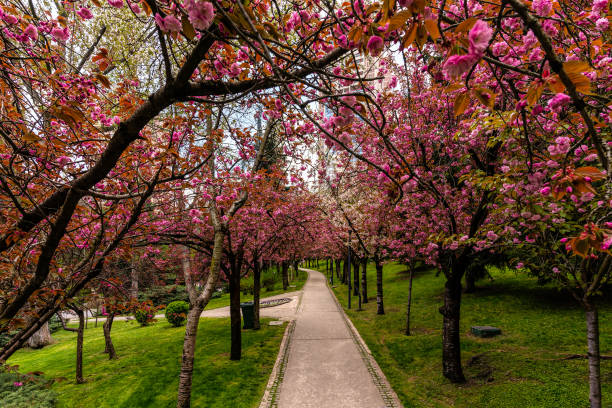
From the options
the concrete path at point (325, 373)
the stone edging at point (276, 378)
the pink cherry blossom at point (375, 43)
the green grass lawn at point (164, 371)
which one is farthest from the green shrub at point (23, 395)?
the pink cherry blossom at point (375, 43)

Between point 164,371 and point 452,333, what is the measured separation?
26.3 ft

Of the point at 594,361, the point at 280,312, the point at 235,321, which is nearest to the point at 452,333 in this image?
the point at 594,361

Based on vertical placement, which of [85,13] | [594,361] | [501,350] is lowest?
[501,350]

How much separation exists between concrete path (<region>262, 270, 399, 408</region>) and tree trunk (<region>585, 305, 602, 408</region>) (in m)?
3.18

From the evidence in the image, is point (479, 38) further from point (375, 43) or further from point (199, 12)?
point (199, 12)

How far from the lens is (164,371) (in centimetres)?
816

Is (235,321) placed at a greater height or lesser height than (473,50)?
lesser

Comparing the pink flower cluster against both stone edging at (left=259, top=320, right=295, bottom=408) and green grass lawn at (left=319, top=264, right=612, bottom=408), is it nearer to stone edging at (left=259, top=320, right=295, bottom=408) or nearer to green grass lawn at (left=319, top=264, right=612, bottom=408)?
green grass lawn at (left=319, top=264, right=612, bottom=408)

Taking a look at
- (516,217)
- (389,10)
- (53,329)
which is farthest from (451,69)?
(53,329)

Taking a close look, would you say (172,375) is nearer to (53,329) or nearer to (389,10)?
(389,10)

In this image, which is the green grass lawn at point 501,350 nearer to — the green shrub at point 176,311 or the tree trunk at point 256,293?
the tree trunk at point 256,293

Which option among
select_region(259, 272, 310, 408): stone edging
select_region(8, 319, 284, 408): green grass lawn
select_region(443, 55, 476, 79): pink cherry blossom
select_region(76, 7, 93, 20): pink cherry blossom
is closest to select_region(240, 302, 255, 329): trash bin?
select_region(8, 319, 284, 408): green grass lawn

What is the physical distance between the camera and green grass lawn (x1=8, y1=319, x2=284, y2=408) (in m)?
6.59

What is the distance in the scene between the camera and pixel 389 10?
139 cm
